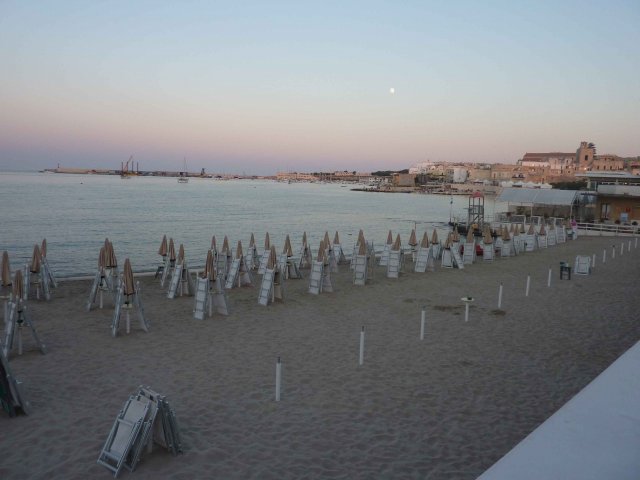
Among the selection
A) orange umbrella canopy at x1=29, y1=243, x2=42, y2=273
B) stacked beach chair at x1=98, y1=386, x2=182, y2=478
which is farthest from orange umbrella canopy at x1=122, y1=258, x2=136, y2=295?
stacked beach chair at x1=98, y1=386, x2=182, y2=478

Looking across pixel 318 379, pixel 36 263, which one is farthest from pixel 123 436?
pixel 36 263

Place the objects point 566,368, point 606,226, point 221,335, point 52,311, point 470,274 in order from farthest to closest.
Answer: point 606,226 → point 470,274 → point 52,311 → point 221,335 → point 566,368

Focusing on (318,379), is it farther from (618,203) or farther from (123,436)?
(618,203)

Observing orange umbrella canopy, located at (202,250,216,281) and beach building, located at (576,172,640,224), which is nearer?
orange umbrella canopy, located at (202,250,216,281)

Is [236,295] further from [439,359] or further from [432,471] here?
[432,471]

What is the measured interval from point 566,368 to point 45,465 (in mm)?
7831

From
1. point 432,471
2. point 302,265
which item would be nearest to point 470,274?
point 302,265

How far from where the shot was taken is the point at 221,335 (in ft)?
35.3

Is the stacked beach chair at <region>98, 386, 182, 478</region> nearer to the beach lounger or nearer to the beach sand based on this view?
the beach lounger

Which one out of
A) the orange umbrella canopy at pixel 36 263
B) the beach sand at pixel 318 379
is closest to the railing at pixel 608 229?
the beach sand at pixel 318 379

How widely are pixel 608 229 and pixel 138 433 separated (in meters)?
36.6

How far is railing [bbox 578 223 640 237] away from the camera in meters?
34.2

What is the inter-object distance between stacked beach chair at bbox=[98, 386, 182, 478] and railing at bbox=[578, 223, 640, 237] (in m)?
35.1

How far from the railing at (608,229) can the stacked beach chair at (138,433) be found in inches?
1382
